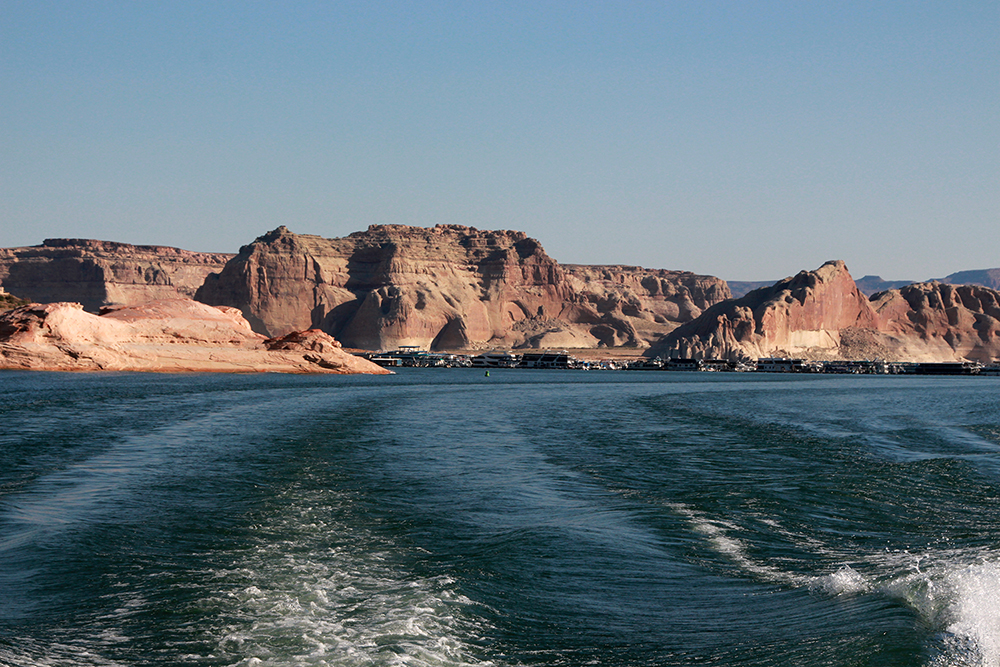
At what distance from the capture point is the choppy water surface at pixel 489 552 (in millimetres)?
9336

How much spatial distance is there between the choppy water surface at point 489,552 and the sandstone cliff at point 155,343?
55.4 meters

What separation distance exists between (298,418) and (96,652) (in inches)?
1188

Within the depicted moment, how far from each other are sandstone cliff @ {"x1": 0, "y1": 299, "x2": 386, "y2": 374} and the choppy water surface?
55449mm

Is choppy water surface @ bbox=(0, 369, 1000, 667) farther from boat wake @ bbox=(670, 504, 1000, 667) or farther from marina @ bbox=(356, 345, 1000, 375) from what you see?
marina @ bbox=(356, 345, 1000, 375)

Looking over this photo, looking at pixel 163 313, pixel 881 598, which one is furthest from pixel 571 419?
pixel 163 313

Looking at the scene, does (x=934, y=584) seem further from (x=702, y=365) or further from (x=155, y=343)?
(x=702, y=365)

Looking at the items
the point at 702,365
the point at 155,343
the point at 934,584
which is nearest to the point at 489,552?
the point at 934,584

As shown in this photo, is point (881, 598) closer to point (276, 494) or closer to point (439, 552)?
point (439, 552)

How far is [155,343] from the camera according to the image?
90.4 metres

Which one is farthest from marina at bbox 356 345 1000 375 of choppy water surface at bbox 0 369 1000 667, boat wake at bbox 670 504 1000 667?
boat wake at bbox 670 504 1000 667

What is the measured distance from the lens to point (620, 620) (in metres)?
10.2

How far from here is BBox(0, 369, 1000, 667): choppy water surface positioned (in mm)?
9336

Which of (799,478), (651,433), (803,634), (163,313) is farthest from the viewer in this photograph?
(163,313)

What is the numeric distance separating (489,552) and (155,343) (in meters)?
85.3
